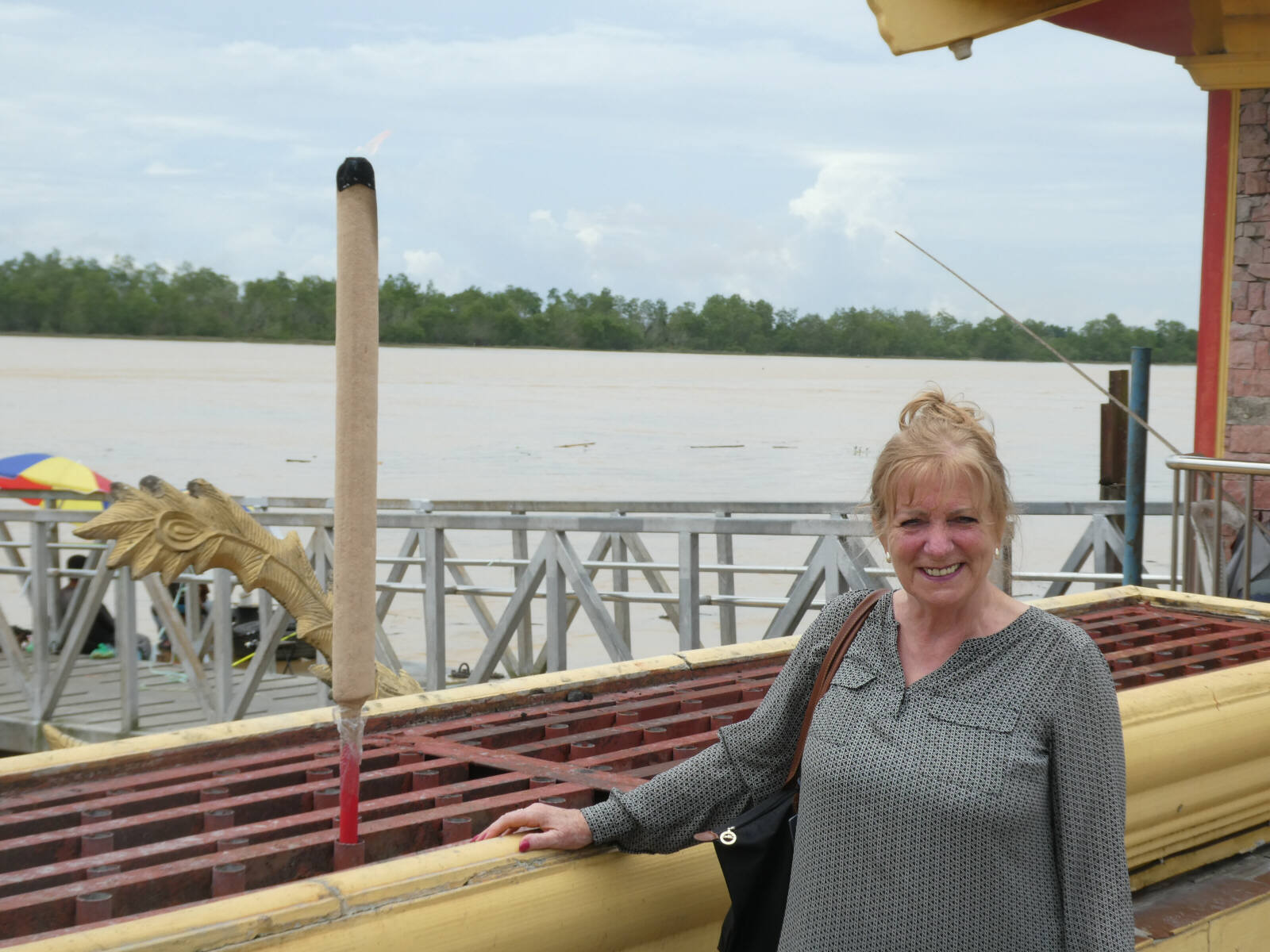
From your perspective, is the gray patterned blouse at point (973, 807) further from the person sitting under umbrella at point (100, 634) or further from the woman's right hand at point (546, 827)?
the person sitting under umbrella at point (100, 634)

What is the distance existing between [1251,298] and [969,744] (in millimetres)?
6601

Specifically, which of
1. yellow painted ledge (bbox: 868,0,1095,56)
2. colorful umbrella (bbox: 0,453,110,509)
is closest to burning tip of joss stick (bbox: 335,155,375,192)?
yellow painted ledge (bbox: 868,0,1095,56)

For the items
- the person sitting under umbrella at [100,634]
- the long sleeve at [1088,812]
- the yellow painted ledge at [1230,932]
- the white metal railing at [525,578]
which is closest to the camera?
the long sleeve at [1088,812]

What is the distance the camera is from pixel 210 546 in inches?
243

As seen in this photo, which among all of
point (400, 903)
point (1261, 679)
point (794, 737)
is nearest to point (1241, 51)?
point (1261, 679)

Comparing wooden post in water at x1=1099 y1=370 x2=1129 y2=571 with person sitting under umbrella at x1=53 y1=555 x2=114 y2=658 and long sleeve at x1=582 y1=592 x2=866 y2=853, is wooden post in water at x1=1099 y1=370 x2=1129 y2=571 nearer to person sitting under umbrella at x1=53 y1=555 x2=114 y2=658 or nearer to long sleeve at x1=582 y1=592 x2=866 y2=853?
person sitting under umbrella at x1=53 y1=555 x2=114 y2=658

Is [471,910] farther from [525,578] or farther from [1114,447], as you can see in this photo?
[1114,447]

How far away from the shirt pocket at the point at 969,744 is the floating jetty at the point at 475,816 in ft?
1.77

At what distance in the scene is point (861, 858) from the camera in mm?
1921

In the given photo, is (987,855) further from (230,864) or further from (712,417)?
(712,417)

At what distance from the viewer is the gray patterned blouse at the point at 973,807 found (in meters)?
1.85

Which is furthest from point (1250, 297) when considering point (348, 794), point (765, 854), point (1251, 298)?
point (348, 794)

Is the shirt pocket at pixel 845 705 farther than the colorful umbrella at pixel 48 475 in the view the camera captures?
No

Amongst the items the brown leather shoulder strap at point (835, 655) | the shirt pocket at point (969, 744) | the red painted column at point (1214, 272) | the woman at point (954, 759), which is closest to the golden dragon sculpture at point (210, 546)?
the brown leather shoulder strap at point (835, 655)
